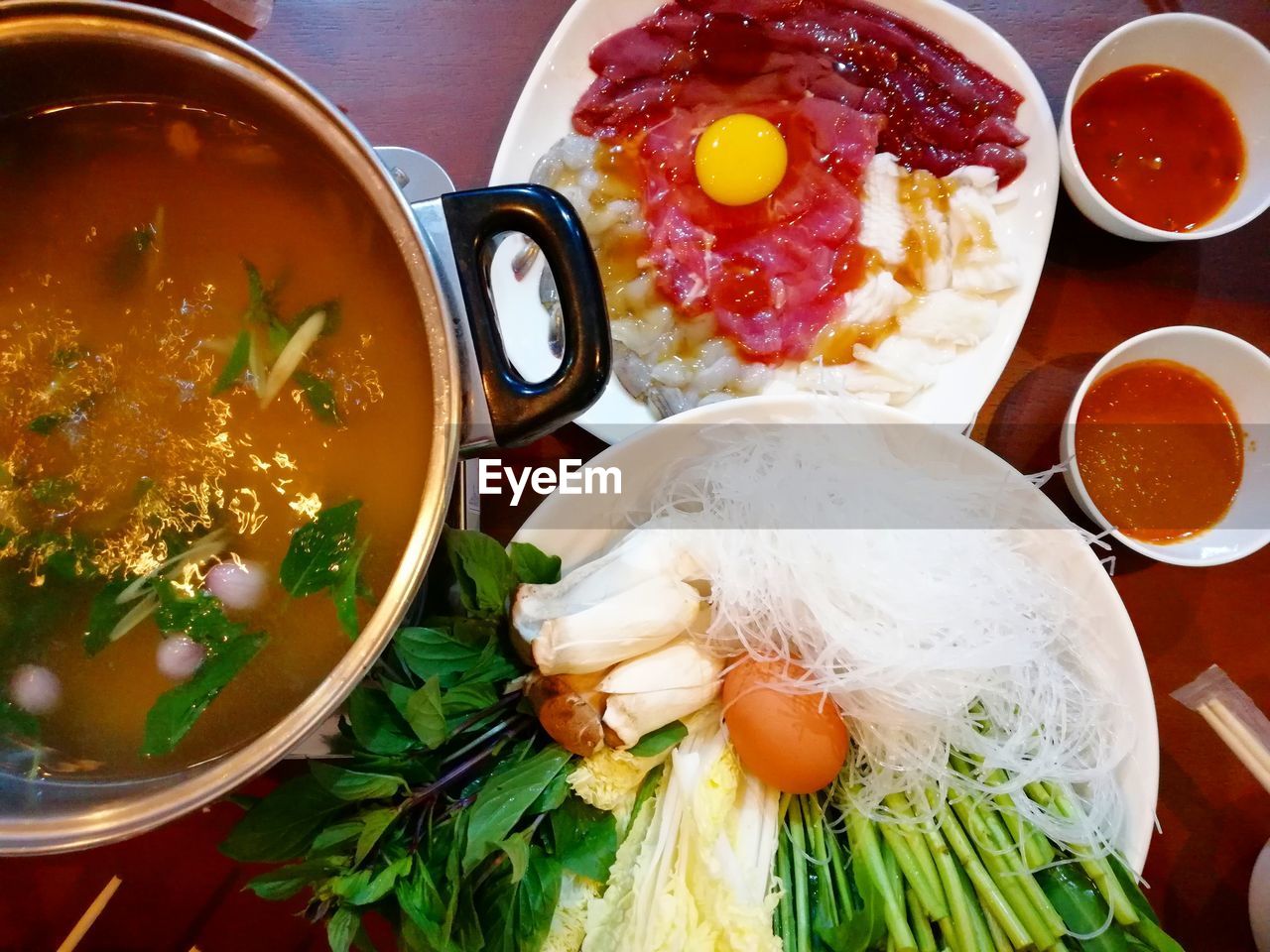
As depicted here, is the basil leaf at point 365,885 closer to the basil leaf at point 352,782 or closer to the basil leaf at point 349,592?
the basil leaf at point 352,782

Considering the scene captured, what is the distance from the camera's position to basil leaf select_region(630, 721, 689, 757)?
4.15ft

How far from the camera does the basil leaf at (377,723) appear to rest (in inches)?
45.2

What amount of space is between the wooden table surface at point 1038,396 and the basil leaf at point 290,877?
0.49 m

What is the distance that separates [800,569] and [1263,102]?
4.41ft

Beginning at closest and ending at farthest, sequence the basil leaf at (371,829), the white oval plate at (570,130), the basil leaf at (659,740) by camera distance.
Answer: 1. the basil leaf at (371,829)
2. the basil leaf at (659,740)
3. the white oval plate at (570,130)

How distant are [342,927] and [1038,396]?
1.57 meters

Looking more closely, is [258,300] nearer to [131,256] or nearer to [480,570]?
[131,256]

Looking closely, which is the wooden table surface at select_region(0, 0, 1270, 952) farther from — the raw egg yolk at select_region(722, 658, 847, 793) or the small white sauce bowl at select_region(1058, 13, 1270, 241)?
the raw egg yolk at select_region(722, 658, 847, 793)

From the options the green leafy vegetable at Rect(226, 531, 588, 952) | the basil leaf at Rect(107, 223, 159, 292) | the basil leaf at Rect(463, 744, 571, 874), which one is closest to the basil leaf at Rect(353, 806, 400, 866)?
the green leafy vegetable at Rect(226, 531, 588, 952)

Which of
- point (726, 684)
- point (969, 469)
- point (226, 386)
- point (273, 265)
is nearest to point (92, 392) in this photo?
point (226, 386)

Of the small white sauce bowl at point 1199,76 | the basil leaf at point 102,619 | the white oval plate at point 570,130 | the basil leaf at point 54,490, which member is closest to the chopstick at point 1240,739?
the white oval plate at point 570,130

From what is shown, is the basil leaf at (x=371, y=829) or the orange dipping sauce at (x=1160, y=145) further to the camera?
the orange dipping sauce at (x=1160, y=145)

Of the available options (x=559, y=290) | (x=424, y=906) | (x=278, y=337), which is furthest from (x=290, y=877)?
(x=559, y=290)

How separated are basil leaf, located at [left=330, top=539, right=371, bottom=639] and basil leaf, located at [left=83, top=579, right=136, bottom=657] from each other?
321mm
